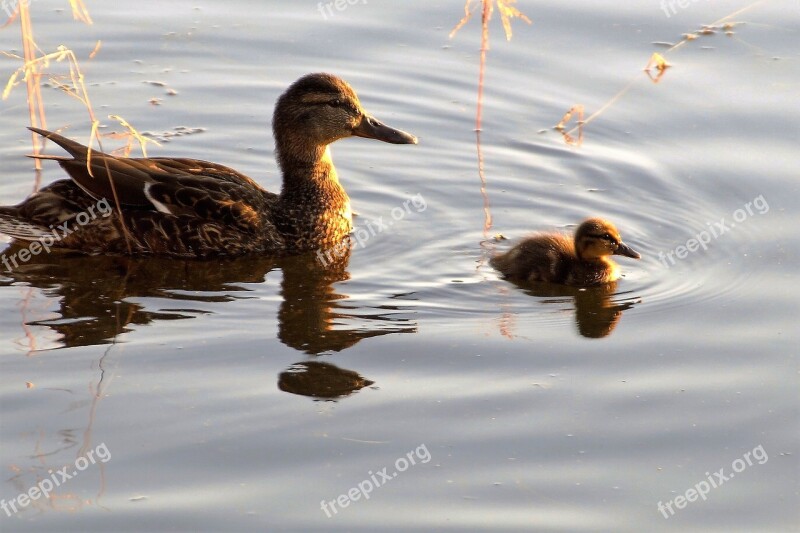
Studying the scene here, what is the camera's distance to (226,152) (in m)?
8.64

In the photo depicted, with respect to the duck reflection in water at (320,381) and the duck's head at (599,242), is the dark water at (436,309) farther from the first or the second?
the duck's head at (599,242)

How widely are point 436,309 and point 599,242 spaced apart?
100 centimetres

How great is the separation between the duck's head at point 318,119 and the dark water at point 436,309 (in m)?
0.45

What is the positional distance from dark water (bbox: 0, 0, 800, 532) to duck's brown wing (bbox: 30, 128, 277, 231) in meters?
0.31

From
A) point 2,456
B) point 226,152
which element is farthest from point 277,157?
point 2,456

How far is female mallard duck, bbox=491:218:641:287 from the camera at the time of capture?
6965mm

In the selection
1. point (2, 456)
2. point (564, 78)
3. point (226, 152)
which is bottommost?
point (2, 456)

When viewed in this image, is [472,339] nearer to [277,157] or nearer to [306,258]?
[306,258]

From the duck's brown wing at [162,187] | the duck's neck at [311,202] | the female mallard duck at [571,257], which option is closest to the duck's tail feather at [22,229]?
the duck's brown wing at [162,187]

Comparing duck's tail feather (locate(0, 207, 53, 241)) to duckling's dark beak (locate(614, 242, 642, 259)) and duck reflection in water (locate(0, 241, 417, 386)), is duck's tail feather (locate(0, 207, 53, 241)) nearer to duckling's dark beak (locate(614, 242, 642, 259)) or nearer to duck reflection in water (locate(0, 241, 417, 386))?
duck reflection in water (locate(0, 241, 417, 386))

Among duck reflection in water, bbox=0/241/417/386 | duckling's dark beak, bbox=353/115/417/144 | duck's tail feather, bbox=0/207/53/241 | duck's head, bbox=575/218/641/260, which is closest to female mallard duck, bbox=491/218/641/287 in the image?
duck's head, bbox=575/218/641/260

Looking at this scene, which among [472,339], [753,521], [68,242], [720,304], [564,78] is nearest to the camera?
[753,521]

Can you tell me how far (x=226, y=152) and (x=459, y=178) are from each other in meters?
1.52

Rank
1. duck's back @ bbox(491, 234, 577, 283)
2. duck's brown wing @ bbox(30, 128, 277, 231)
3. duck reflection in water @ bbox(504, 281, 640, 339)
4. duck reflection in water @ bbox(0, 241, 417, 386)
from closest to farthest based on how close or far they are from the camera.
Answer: duck reflection in water @ bbox(0, 241, 417, 386), duck reflection in water @ bbox(504, 281, 640, 339), duck's back @ bbox(491, 234, 577, 283), duck's brown wing @ bbox(30, 128, 277, 231)
